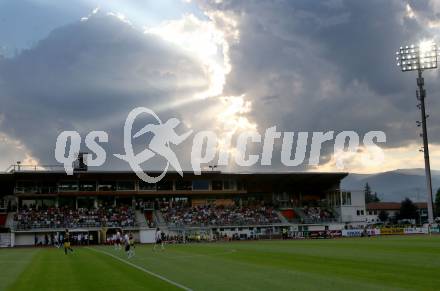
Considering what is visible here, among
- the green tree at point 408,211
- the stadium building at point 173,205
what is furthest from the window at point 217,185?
the green tree at point 408,211

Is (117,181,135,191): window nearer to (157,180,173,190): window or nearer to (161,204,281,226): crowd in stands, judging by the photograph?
(157,180,173,190): window

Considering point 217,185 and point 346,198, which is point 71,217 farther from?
point 346,198

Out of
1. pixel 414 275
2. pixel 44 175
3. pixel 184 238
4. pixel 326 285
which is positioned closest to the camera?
pixel 326 285

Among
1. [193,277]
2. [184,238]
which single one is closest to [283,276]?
[193,277]

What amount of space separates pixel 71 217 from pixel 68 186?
855cm

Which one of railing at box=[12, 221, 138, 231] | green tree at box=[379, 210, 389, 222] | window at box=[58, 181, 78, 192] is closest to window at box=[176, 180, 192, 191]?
railing at box=[12, 221, 138, 231]

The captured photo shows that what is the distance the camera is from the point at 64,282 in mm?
22969

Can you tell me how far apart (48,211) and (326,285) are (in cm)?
7663

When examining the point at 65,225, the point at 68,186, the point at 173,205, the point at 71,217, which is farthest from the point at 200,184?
the point at 65,225

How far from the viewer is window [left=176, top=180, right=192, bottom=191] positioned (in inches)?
3957

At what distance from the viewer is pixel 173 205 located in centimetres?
9919

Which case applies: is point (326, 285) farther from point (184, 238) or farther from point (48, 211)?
point (48, 211)

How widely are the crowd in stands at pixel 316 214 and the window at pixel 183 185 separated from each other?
19.5 m

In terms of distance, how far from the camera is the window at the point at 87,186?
95812 mm
